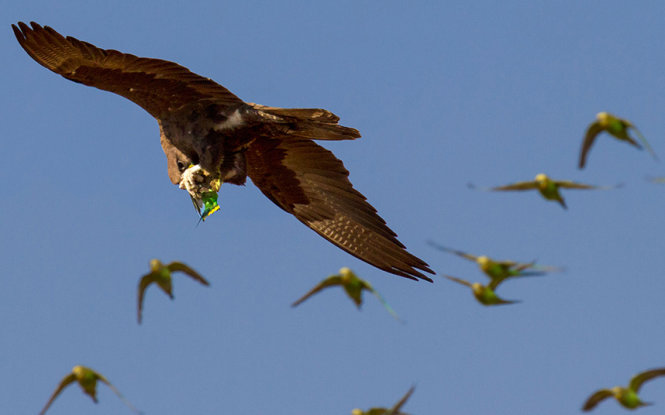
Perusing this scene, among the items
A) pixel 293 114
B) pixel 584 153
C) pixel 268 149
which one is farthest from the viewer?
pixel 268 149

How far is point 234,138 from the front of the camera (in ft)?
56.9

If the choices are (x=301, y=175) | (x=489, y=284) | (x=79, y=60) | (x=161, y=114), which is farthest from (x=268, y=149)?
(x=489, y=284)

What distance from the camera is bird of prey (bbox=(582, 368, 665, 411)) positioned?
1338 centimetres

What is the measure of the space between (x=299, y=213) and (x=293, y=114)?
3.50m

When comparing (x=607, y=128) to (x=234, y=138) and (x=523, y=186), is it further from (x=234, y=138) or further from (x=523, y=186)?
(x=234, y=138)

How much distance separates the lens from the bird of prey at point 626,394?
43.9 feet

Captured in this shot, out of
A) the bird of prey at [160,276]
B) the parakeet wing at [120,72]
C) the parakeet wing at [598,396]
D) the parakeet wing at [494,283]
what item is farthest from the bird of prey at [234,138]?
the parakeet wing at [598,396]

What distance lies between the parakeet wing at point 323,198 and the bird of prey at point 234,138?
0.02m

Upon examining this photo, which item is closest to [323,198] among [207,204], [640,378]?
[207,204]

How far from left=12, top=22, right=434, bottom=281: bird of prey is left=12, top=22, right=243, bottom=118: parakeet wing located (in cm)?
1

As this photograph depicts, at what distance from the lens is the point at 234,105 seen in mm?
17031

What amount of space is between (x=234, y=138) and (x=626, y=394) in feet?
22.8

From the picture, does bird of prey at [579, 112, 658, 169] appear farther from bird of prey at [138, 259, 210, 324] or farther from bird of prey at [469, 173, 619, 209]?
bird of prey at [138, 259, 210, 324]

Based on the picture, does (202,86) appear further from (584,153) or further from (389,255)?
(584,153)
